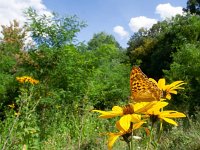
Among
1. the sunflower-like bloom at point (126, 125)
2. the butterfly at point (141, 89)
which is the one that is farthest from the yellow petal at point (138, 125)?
the butterfly at point (141, 89)

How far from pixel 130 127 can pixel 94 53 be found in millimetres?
9210

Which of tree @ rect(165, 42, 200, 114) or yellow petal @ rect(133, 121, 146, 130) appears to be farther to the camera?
tree @ rect(165, 42, 200, 114)

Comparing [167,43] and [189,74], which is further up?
[167,43]

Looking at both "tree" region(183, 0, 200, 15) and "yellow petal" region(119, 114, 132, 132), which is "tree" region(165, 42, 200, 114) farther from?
"tree" region(183, 0, 200, 15)

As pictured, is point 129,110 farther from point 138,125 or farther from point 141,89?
point 141,89

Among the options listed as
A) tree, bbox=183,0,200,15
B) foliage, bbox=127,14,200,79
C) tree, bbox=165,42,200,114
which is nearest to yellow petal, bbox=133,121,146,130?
tree, bbox=165,42,200,114

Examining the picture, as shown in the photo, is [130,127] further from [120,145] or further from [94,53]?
[94,53]

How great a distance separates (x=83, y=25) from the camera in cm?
954

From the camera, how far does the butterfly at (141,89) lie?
3.65ft

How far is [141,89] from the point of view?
3.68 ft

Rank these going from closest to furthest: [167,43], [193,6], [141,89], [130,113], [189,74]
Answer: [141,89], [130,113], [189,74], [167,43], [193,6]

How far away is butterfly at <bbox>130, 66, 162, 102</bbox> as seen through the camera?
1113 millimetres

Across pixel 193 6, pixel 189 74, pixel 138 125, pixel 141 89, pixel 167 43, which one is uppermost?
pixel 193 6

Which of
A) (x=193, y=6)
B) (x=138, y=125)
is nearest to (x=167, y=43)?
(x=193, y=6)
